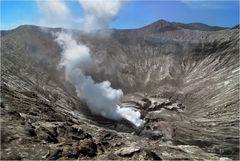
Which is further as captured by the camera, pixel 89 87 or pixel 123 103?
pixel 123 103

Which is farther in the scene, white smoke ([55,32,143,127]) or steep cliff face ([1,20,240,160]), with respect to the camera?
white smoke ([55,32,143,127])

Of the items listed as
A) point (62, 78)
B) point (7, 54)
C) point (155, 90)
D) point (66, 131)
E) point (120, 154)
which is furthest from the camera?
point (155, 90)

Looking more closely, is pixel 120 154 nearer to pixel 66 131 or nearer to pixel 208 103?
pixel 66 131

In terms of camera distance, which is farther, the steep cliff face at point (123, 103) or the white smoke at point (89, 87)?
the white smoke at point (89, 87)

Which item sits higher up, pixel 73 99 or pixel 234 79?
pixel 234 79

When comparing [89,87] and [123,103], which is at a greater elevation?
[89,87]

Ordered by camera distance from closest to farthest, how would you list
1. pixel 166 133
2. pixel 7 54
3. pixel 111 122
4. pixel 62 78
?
pixel 166 133
pixel 111 122
pixel 7 54
pixel 62 78

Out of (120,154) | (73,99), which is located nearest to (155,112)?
(73,99)

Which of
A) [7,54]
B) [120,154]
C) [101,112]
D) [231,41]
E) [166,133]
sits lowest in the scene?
[120,154]
